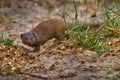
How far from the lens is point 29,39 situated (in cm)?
752

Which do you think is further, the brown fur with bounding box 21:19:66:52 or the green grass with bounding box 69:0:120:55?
the brown fur with bounding box 21:19:66:52

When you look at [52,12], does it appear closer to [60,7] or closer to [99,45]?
[60,7]

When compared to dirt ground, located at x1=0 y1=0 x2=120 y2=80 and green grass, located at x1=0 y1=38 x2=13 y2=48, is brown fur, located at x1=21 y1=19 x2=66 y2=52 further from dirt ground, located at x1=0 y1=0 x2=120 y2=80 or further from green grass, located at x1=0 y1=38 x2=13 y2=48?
green grass, located at x1=0 y1=38 x2=13 y2=48

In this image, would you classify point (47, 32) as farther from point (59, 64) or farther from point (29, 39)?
point (59, 64)

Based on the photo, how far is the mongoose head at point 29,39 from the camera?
7461 millimetres

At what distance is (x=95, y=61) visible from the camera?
19.8 feet

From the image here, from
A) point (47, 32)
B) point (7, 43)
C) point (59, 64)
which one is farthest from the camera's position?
point (47, 32)

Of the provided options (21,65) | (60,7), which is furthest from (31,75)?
(60,7)

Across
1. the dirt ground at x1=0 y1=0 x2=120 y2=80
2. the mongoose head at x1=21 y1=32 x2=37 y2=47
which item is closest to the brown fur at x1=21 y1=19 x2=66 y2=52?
the mongoose head at x1=21 y1=32 x2=37 y2=47

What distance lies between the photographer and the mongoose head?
24.5 ft

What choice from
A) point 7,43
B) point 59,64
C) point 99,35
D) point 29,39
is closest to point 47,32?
point 29,39

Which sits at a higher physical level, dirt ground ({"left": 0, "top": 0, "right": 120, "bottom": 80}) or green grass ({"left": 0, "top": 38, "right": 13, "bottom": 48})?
green grass ({"left": 0, "top": 38, "right": 13, "bottom": 48})

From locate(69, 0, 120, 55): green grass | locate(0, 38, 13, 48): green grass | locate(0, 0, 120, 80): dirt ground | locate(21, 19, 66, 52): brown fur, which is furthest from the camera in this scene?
locate(21, 19, 66, 52): brown fur

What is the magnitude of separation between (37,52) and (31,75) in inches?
50.4
